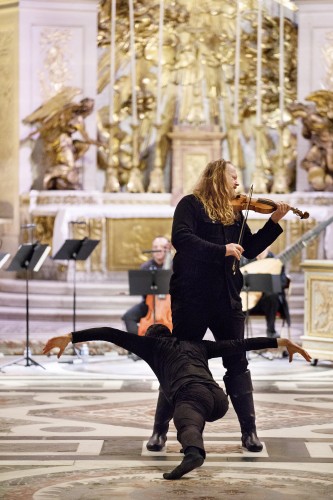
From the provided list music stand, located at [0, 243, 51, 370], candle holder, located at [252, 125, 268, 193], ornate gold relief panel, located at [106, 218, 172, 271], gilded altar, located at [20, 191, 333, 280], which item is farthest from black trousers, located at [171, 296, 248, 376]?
candle holder, located at [252, 125, 268, 193]

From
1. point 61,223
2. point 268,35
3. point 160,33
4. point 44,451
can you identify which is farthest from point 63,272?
point 44,451

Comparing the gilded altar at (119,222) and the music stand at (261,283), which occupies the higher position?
the gilded altar at (119,222)

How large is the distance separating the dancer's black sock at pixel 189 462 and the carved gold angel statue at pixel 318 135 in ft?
37.8

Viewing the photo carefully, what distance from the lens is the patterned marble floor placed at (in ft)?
19.4

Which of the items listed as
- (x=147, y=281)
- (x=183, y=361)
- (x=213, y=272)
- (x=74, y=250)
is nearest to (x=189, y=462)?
(x=183, y=361)

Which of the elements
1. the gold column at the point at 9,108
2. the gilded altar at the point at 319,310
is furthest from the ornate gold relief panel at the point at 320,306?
the gold column at the point at 9,108

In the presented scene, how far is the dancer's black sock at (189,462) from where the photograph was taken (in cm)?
594

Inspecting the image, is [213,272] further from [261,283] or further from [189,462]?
[261,283]

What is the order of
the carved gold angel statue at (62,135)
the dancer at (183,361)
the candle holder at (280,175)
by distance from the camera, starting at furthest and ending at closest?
the candle holder at (280,175) < the carved gold angel statue at (62,135) < the dancer at (183,361)

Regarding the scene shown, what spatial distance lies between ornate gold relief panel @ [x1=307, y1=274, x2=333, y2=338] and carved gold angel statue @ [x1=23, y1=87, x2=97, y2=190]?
6566 millimetres

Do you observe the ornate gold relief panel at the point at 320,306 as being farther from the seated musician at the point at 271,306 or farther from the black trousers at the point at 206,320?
the black trousers at the point at 206,320

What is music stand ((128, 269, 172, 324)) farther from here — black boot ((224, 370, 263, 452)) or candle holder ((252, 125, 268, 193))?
candle holder ((252, 125, 268, 193))

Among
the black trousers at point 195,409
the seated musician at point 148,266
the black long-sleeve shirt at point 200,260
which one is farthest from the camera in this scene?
the seated musician at point 148,266

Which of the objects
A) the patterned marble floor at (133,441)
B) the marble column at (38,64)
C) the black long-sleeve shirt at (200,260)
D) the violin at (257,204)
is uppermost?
the marble column at (38,64)
